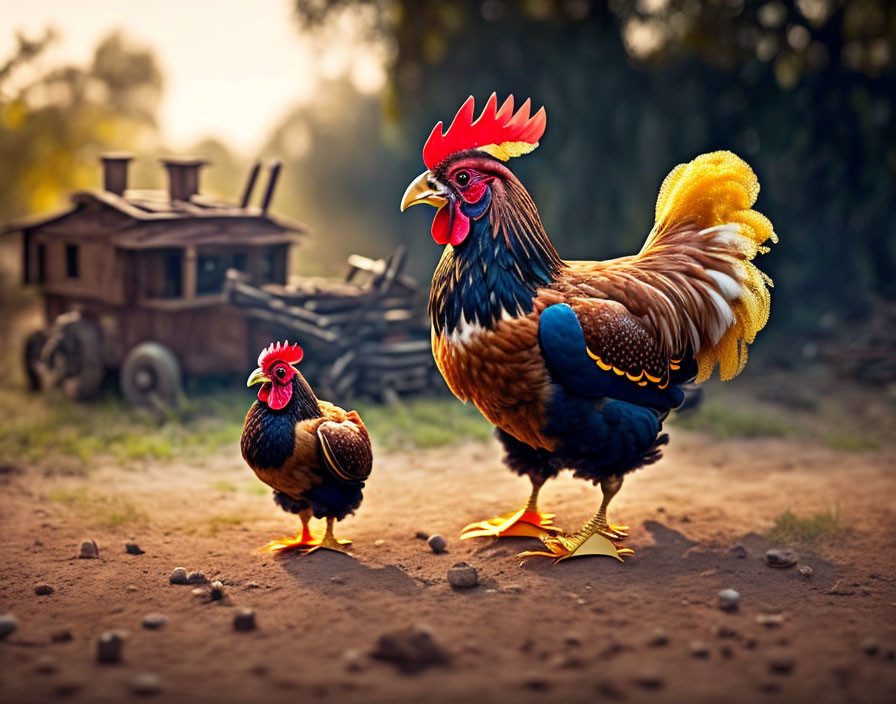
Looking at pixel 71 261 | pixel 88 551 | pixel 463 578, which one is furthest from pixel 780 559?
pixel 71 261

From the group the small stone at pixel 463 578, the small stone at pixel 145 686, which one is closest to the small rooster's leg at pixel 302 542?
the small stone at pixel 463 578

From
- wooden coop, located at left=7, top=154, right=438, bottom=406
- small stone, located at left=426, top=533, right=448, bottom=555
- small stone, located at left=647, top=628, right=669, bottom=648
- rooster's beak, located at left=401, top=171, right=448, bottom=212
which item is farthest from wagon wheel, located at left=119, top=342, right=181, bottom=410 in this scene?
small stone, located at left=647, top=628, right=669, bottom=648

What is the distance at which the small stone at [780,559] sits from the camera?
526cm

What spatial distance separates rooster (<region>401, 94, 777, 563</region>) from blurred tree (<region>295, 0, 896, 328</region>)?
7.42 metres

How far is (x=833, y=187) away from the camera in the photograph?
1310 centimetres

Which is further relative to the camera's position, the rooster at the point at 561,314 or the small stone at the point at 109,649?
the rooster at the point at 561,314

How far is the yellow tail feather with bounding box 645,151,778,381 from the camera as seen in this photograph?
17.8ft

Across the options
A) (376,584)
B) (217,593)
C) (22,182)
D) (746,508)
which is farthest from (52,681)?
(22,182)

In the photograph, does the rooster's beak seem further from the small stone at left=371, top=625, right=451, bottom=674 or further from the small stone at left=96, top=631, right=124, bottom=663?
the small stone at left=96, top=631, right=124, bottom=663

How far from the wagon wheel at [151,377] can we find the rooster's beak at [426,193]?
491 cm

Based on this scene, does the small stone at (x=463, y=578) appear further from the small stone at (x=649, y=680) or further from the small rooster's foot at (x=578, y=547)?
the small stone at (x=649, y=680)

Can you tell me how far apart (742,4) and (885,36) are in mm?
2107

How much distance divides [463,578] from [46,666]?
2.00 meters

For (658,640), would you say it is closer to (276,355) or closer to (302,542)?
(302,542)
